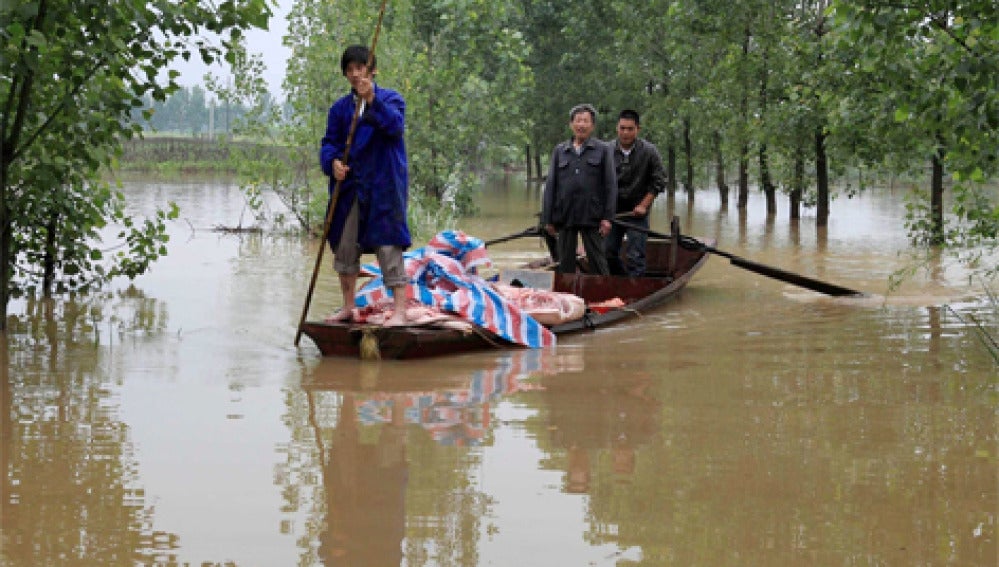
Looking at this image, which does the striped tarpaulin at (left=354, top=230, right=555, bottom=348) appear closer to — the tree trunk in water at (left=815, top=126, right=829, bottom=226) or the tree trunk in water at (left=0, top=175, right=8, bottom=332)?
the tree trunk in water at (left=0, top=175, right=8, bottom=332)

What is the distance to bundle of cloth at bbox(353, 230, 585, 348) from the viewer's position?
8.95 metres

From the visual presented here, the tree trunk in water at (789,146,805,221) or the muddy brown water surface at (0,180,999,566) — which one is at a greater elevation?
the tree trunk in water at (789,146,805,221)

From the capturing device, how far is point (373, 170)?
849cm

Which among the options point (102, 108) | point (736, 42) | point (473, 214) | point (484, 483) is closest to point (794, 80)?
point (736, 42)

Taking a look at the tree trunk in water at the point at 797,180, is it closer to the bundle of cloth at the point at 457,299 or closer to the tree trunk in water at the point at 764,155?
the tree trunk in water at the point at 764,155

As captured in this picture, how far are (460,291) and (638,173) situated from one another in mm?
3392

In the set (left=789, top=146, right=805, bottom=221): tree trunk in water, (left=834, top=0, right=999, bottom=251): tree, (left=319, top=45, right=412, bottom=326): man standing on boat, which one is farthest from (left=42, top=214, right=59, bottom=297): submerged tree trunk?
(left=789, top=146, right=805, bottom=221): tree trunk in water

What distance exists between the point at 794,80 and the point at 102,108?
13.9 metres

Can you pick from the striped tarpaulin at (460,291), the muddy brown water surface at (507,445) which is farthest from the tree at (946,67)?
the striped tarpaulin at (460,291)

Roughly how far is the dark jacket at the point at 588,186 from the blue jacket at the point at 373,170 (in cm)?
272

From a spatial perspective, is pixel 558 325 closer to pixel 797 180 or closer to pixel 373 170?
pixel 373 170

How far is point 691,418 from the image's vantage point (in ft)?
22.0

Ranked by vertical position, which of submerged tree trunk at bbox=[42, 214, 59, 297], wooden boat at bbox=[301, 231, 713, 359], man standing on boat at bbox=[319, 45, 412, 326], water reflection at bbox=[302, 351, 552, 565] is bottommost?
water reflection at bbox=[302, 351, 552, 565]

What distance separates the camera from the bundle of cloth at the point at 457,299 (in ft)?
29.3
